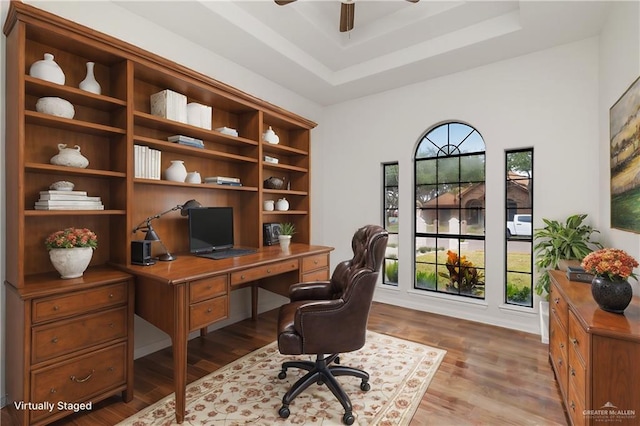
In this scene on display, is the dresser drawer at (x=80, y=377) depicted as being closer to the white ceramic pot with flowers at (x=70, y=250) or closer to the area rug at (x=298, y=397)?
the area rug at (x=298, y=397)

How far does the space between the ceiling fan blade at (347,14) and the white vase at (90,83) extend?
1.91 m

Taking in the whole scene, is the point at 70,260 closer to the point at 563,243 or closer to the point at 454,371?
the point at 454,371

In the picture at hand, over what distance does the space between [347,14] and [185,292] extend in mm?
2415

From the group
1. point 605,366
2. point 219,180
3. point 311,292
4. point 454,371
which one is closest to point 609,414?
point 605,366

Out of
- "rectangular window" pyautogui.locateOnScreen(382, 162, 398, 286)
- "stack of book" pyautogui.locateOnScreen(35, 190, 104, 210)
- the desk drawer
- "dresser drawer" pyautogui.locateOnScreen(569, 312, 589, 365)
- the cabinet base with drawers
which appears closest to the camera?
"dresser drawer" pyautogui.locateOnScreen(569, 312, 589, 365)

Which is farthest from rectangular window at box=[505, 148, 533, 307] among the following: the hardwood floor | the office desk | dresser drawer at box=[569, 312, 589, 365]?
the office desk

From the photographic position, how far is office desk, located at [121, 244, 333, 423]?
188cm

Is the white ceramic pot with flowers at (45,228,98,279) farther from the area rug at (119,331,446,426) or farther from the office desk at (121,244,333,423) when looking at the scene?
the area rug at (119,331,446,426)

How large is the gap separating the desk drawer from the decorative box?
143cm

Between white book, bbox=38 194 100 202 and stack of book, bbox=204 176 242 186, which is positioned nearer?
white book, bbox=38 194 100 202

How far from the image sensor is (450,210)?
392cm

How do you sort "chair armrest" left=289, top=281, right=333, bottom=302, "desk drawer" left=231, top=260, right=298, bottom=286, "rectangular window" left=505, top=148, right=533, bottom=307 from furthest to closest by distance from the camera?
"rectangular window" left=505, top=148, right=533, bottom=307 < "chair armrest" left=289, top=281, right=333, bottom=302 < "desk drawer" left=231, top=260, right=298, bottom=286

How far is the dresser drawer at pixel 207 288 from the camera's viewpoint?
1.98 metres

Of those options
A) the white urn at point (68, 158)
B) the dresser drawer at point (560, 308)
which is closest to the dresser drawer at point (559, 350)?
the dresser drawer at point (560, 308)
